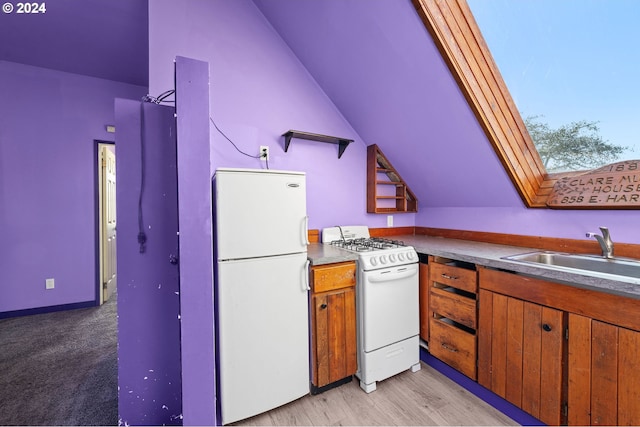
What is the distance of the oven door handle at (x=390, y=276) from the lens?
1849 mm

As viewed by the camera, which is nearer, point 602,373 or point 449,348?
point 602,373

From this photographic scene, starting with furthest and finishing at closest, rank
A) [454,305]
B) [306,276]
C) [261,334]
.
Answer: [454,305] < [306,276] < [261,334]

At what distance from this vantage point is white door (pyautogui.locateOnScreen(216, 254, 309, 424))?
1518 mm

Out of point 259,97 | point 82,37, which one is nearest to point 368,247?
point 259,97

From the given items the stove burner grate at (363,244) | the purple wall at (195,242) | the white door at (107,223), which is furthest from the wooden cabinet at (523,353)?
the white door at (107,223)

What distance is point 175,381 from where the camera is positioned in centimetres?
156

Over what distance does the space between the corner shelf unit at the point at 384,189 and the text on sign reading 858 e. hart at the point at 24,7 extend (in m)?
3.09

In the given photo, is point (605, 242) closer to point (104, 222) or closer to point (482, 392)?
point (482, 392)

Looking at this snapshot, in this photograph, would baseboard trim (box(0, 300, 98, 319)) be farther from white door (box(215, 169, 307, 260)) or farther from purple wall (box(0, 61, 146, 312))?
white door (box(215, 169, 307, 260))

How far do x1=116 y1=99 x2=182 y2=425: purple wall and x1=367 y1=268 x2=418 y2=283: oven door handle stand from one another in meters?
1.28

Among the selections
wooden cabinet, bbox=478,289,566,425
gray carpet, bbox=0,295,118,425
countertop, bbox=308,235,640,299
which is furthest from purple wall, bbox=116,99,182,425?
wooden cabinet, bbox=478,289,566,425

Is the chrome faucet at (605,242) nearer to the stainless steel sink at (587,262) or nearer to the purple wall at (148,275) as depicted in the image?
the stainless steel sink at (587,262)

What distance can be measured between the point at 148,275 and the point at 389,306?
62.9 inches

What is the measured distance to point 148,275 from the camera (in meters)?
1.50
